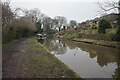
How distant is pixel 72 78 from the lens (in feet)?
27.0

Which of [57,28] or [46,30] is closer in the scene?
[46,30]

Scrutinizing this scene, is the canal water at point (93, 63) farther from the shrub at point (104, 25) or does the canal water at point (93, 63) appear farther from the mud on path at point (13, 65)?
the shrub at point (104, 25)

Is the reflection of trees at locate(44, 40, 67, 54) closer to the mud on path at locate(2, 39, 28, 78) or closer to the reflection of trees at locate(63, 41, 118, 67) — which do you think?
the reflection of trees at locate(63, 41, 118, 67)

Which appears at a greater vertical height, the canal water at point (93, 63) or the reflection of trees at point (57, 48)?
the canal water at point (93, 63)

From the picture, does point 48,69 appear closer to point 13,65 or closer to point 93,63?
point 13,65

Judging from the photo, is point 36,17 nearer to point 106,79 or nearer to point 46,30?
point 46,30

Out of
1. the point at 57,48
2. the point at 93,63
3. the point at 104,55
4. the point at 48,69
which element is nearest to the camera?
the point at 48,69

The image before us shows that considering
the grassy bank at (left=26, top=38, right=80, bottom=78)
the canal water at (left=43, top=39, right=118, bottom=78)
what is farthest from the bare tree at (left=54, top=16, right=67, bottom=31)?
the grassy bank at (left=26, top=38, right=80, bottom=78)

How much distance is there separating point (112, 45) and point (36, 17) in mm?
55860

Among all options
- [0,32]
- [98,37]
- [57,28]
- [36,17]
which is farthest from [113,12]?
[57,28]

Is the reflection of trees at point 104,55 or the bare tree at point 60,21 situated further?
the bare tree at point 60,21

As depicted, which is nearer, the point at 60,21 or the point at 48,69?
the point at 48,69

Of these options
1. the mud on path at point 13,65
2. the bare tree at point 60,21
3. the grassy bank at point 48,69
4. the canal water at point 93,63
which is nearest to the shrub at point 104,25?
the canal water at point 93,63

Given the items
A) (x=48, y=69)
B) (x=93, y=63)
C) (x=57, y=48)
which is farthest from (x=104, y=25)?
(x=48, y=69)
